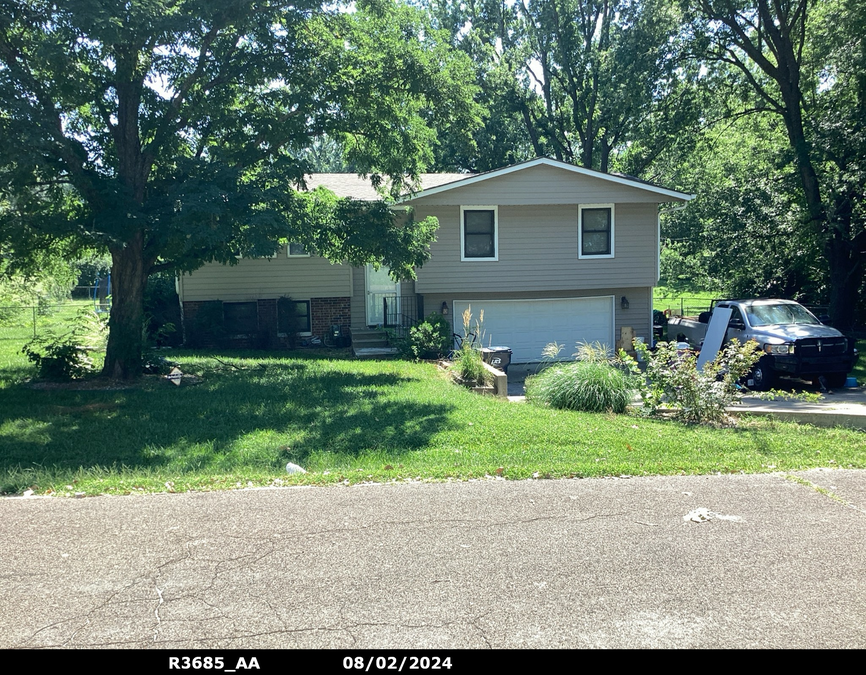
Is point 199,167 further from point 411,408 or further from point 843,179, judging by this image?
point 843,179

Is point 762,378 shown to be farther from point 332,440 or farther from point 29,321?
point 29,321

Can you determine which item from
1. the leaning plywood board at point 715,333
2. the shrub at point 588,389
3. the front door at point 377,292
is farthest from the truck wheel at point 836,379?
the front door at point 377,292

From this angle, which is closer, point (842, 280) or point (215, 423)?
point (215, 423)

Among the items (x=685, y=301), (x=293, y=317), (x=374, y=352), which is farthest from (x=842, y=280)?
(x=685, y=301)

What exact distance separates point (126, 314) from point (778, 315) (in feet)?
45.9

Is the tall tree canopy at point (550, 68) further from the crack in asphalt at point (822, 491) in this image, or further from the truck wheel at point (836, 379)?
the crack in asphalt at point (822, 491)

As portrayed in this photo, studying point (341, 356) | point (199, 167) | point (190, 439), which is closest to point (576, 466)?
point (190, 439)

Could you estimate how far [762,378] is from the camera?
15641 mm

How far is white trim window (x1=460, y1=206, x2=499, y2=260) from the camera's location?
20156 millimetres

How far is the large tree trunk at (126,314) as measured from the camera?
43.2ft

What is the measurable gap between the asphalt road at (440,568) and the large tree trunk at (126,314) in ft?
23.4

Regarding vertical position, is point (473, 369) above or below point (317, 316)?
below

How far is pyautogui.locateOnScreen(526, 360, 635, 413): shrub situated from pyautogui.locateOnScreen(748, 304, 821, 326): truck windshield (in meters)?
6.11
